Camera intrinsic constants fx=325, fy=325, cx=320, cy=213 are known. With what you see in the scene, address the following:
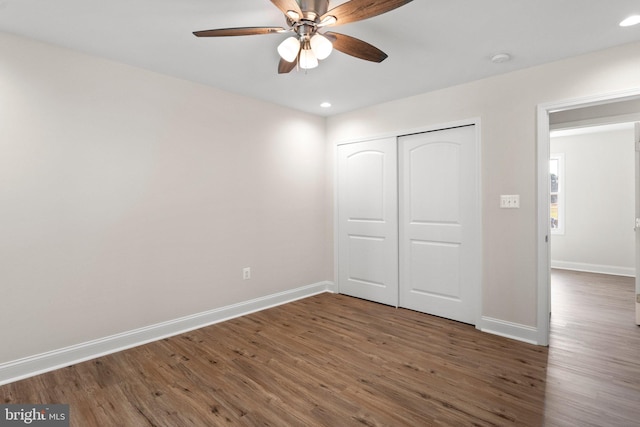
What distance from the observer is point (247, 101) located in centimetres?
368

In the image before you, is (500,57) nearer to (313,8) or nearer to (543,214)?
(543,214)

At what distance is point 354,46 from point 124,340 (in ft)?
9.75

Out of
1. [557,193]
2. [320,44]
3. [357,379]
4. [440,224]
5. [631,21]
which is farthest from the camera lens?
[557,193]

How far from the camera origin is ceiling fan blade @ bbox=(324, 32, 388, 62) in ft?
6.35

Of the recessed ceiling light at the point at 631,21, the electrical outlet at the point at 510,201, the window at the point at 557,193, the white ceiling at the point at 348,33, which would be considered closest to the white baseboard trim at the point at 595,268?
the window at the point at 557,193

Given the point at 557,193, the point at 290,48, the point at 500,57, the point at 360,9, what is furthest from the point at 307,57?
the point at 557,193

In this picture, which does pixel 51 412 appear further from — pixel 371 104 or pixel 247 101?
pixel 371 104

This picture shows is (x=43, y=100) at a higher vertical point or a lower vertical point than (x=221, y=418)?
higher

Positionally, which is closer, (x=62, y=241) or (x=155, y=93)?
(x=62, y=241)

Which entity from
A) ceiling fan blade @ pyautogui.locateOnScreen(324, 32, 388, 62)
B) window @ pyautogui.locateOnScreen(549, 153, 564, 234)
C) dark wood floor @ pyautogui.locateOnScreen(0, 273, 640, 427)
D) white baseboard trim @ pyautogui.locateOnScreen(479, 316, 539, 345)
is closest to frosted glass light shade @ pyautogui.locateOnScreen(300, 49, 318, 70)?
ceiling fan blade @ pyautogui.locateOnScreen(324, 32, 388, 62)

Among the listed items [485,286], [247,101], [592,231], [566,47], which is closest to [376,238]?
[485,286]

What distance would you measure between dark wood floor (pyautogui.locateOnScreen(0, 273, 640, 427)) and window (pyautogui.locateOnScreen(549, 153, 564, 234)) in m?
3.24

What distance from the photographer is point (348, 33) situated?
2.31 m

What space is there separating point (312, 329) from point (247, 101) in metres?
2.57
